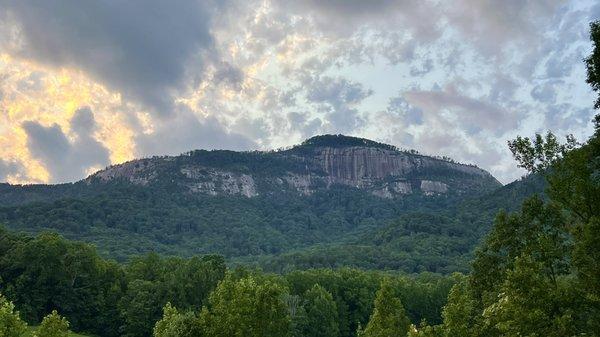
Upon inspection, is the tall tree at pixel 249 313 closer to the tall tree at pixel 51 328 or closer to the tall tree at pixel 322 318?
the tall tree at pixel 51 328

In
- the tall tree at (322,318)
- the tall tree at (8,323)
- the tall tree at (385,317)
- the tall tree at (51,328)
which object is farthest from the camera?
the tall tree at (322,318)

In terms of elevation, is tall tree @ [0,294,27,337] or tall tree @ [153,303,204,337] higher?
tall tree @ [0,294,27,337]

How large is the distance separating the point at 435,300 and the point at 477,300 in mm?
83731

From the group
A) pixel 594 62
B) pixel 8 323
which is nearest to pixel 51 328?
pixel 8 323

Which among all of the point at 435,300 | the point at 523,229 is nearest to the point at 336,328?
the point at 435,300

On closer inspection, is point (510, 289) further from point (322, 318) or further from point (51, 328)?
point (322, 318)

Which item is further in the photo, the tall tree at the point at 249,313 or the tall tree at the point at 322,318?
the tall tree at the point at 322,318

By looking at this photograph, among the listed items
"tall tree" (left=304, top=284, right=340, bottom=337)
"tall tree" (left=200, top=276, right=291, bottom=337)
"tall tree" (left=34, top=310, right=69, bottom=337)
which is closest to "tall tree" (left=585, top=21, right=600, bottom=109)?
"tall tree" (left=200, top=276, right=291, bottom=337)

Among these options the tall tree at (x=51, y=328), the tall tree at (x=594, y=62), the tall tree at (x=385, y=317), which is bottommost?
the tall tree at (x=385, y=317)

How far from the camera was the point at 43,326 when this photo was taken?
118 ft

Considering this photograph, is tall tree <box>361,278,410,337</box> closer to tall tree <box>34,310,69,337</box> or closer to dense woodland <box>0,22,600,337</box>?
dense woodland <box>0,22,600,337</box>

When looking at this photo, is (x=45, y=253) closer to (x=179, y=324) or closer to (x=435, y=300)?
(x=179, y=324)

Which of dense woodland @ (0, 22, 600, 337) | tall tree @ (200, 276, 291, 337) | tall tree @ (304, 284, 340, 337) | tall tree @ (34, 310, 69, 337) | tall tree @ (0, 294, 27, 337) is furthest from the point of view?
tall tree @ (304, 284, 340, 337)

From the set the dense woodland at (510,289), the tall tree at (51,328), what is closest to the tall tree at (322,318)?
the dense woodland at (510,289)
